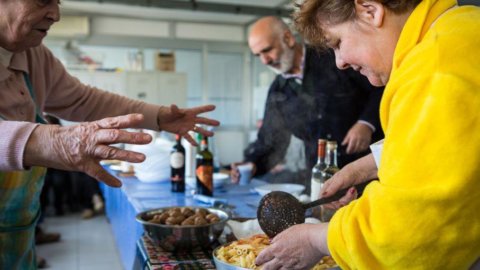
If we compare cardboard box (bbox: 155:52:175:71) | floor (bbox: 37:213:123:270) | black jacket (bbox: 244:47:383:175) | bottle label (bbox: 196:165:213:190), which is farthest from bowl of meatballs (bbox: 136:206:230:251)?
cardboard box (bbox: 155:52:175:71)

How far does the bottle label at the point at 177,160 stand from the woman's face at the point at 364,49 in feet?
4.92

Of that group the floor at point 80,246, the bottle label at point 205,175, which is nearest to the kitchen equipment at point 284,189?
the bottle label at point 205,175

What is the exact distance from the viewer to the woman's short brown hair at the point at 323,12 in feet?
2.90

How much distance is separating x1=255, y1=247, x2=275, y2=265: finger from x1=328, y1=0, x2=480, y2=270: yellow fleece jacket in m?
0.21

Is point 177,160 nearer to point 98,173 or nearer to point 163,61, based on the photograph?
point 98,173

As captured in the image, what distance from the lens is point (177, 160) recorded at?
2.39 metres

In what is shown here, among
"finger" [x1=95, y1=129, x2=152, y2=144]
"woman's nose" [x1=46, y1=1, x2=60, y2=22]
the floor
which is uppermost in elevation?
"woman's nose" [x1=46, y1=1, x2=60, y2=22]

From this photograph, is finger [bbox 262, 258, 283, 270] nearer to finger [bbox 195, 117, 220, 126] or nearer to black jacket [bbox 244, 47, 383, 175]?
finger [bbox 195, 117, 220, 126]

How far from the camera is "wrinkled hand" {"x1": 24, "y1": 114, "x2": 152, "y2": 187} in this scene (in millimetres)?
970

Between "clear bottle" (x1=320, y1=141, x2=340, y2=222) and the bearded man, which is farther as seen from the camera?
the bearded man

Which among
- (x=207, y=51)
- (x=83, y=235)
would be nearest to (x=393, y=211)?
(x=83, y=235)

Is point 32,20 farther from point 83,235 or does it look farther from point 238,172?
point 83,235

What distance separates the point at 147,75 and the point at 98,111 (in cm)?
604

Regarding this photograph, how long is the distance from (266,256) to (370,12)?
0.59m
